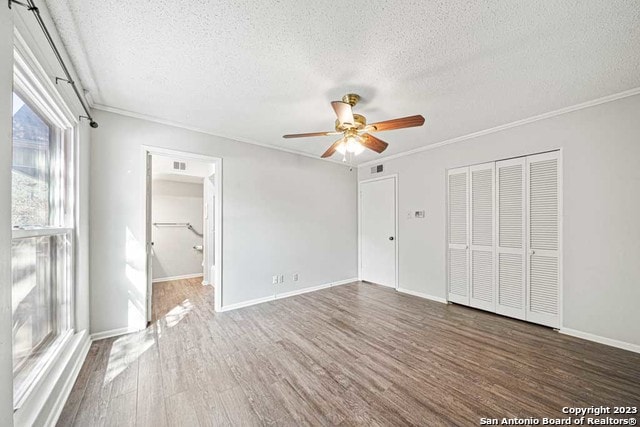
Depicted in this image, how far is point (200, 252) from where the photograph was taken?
5.79 metres

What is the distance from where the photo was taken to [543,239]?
2914mm

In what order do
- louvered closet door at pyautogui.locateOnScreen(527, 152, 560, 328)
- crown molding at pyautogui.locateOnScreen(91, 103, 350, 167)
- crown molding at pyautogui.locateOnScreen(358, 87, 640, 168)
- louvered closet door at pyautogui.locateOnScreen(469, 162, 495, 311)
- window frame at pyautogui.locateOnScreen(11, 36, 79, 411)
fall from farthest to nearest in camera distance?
louvered closet door at pyautogui.locateOnScreen(469, 162, 495, 311), louvered closet door at pyautogui.locateOnScreen(527, 152, 560, 328), crown molding at pyautogui.locateOnScreen(91, 103, 350, 167), crown molding at pyautogui.locateOnScreen(358, 87, 640, 168), window frame at pyautogui.locateOnScreen(11, 36, 79, 411)

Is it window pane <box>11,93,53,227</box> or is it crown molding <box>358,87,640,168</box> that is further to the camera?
crown molding <box>358,87,640,168</box>

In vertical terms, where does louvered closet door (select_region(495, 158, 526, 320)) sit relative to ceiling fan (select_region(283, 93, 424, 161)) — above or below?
below

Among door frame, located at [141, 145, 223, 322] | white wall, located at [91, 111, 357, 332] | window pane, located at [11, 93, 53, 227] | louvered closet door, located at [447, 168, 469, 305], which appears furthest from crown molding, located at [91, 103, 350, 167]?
louvered closet door, located at [447, 168, 469, 305]

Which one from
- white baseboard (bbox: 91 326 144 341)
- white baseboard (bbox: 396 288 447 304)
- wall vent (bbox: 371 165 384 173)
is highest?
wall vent (bbox: 371 165 384 173)

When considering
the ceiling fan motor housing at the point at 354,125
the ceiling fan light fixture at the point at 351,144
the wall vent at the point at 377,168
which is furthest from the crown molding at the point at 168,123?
the ceiling fan motor housing at the point at 354,125

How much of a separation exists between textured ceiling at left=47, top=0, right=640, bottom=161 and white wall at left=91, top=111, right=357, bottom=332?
0.53m

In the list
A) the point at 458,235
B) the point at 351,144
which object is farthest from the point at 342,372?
the point at 458,235

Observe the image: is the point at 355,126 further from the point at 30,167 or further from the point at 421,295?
the point at 421,295

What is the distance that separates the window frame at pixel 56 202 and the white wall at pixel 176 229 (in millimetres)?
3156

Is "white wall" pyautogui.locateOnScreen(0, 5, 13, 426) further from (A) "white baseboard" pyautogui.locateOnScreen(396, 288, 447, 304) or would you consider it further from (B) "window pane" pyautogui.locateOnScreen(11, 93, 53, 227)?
(A) "white baseboard" pyautogui.locateOnScreen(396, 288, 447, 304)

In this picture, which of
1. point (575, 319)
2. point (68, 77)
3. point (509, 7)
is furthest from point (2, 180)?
point (575, 319)

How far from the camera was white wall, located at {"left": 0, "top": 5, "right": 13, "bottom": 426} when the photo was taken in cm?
104
